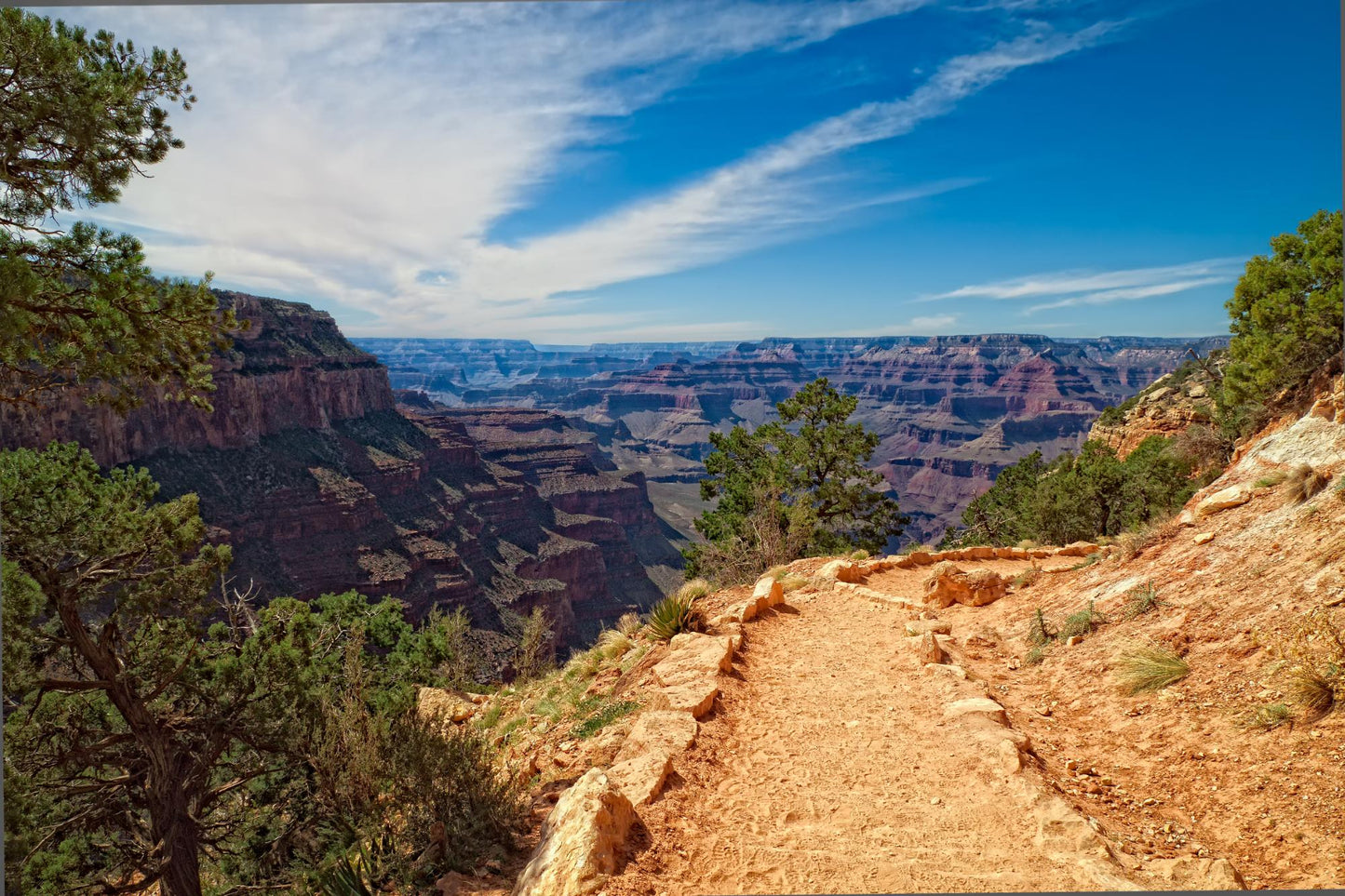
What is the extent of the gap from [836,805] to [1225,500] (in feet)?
25.3

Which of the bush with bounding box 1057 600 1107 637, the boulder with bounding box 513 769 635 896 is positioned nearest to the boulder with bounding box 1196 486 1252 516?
the bush with bounding box 1057 600 1107 637

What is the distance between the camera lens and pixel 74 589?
6.94 m

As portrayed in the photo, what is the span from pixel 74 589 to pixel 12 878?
2.68m

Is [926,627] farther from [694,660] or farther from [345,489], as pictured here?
[345,489]

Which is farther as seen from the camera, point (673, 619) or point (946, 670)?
point (673, 619)

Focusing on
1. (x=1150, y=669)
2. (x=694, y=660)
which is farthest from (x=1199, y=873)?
(x=694, y=660)

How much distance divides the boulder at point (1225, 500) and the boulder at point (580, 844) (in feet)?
29.8

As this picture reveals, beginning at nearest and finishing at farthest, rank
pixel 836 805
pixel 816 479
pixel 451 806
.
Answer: pixel 836 805 → pixel 451 806 → pixel 816 479

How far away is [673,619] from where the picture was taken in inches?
356

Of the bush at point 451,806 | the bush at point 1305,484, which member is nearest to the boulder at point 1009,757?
the bush at point 451,806

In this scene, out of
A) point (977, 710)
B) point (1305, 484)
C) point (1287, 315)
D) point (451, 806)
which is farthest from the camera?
point (1287, 315)

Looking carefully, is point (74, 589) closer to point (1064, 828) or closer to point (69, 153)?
point (69, 153)

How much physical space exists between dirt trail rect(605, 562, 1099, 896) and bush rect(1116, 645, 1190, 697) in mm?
1565

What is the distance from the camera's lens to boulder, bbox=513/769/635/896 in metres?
3.80
